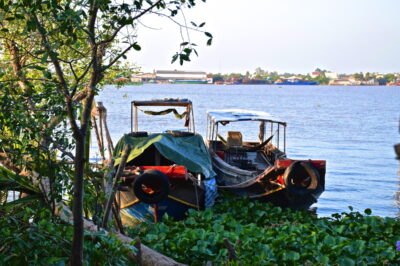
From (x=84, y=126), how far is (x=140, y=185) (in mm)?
6635

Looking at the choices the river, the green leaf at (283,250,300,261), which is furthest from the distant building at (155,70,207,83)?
the green leaf at (283,250,300,261)

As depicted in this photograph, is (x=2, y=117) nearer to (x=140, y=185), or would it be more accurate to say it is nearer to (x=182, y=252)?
(x=182, y=252)

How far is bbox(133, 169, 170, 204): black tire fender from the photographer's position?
10.9 metres

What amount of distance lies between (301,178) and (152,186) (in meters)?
2.99

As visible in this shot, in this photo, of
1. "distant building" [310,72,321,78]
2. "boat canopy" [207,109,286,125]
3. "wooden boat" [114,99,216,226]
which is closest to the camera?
"wooden boat" [114,99,216,226]

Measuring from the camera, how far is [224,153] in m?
15.9

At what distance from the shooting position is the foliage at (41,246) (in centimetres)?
457

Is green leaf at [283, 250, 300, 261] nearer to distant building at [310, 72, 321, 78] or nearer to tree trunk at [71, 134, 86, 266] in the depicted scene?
tree trunk at [71, 134, 86, 266]

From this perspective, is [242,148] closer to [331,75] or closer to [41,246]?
[41,246]

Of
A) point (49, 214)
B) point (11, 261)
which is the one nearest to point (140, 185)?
point (49, 214)

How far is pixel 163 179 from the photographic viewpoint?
10.9 meters

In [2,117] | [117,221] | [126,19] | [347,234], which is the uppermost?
[126,19]

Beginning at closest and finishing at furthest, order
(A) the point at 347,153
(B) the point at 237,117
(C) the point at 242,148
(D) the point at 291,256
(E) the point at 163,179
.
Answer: (D) the point at 291,256
(E) the point at 163,179
(B) the point at 237,117
(C) the point at 242,148
(A) the point at 347,153

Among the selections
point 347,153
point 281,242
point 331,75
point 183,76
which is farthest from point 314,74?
point 281,242
